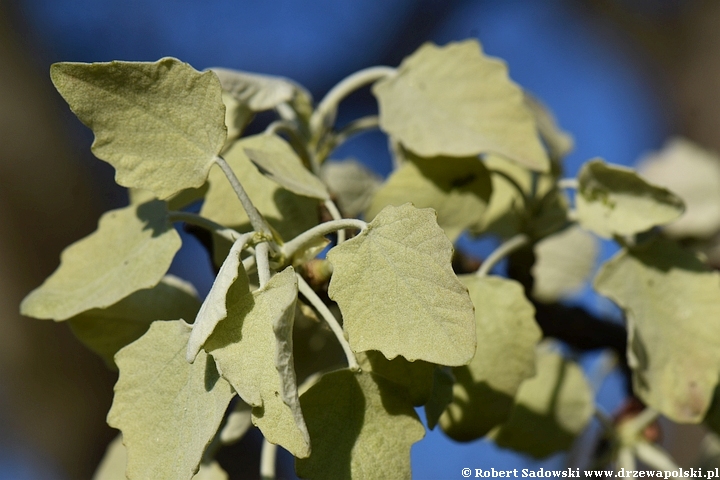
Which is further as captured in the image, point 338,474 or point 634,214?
point 634,214

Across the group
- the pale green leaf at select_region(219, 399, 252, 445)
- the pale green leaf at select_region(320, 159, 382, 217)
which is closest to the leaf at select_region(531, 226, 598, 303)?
the pale green leaf at select_region(320, 159, 382, 217)

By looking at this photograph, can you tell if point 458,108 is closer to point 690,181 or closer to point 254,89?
point 254,89

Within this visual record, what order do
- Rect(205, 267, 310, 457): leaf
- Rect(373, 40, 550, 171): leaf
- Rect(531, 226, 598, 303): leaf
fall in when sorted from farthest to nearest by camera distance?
Rect(531, 226, 598, 303): leaf → Rect(373, 40, 550, 171): leaf → Rect(205, 267, 310, 457): leaf

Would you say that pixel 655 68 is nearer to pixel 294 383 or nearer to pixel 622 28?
pixel 622 28

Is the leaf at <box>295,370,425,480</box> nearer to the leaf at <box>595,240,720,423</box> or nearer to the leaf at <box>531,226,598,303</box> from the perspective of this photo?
the leaf at <box>595,240,720,423</box>

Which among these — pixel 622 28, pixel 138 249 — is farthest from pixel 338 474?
pixel 622 28

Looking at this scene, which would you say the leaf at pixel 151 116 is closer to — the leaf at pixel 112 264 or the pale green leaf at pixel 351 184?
the leaf at pixel 112 264
